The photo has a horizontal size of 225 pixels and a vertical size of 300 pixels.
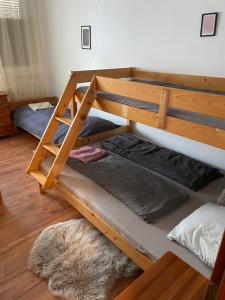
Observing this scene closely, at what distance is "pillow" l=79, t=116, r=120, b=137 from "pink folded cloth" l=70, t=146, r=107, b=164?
39 cm

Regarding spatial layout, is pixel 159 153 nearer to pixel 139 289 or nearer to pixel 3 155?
pixel 139 289

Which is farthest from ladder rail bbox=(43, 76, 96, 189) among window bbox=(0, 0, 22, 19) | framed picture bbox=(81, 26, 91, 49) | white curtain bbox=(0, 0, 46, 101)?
window bbox=(0, 0, 22, 19)

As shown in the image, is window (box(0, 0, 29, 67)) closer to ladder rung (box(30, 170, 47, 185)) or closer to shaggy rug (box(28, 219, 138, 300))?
ladder rung (box(30, 170, 47, 185))

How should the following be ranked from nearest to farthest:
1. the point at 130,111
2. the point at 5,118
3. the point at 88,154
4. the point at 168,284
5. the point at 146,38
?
the point at 168,284 < the point at 130,111 < the point at 88,154 < the point at 146,38 < the point at 5,118

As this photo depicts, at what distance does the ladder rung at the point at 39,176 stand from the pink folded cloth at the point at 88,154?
0.37 meters

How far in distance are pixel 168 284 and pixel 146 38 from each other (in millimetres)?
2620

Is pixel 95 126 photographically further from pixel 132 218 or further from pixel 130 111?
pixel 132 218

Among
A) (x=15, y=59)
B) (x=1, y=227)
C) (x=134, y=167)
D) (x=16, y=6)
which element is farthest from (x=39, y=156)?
(x=16, y=6)

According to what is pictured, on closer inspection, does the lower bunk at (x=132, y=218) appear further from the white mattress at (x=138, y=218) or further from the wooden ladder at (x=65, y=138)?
the wooden ladder at (x=65, y=138)

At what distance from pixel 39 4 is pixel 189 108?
393cm

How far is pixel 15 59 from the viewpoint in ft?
13.8

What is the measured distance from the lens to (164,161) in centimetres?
254

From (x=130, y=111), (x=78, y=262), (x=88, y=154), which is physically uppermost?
(x=130, y=111)

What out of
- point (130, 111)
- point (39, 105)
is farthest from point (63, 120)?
point (39, 105)
